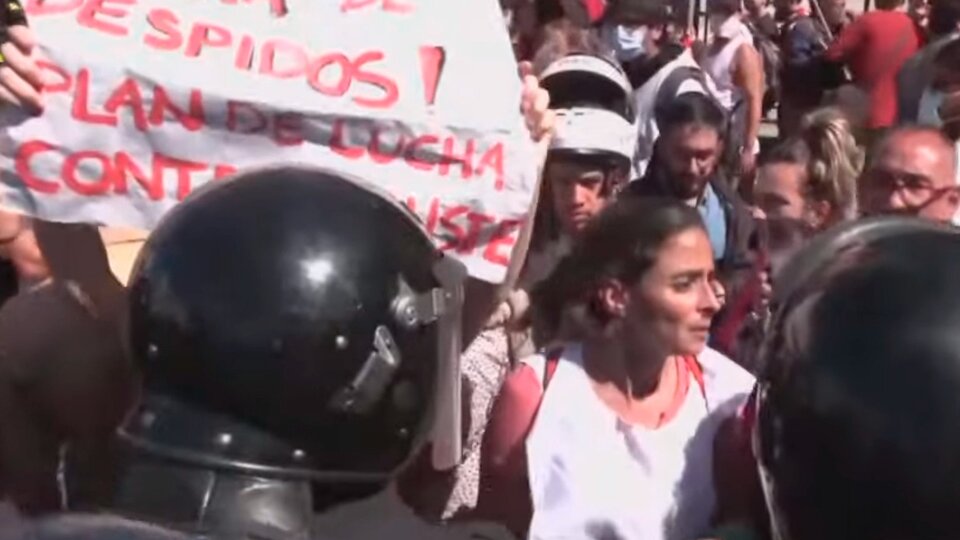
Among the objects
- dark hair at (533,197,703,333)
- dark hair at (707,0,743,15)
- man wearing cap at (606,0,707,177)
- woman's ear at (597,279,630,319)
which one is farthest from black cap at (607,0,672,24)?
woman's ear at (597,279,630,319)

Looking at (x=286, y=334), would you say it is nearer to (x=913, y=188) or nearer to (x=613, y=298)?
(x=613, y=298)

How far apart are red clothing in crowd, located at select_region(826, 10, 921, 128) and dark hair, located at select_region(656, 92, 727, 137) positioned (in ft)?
8.80

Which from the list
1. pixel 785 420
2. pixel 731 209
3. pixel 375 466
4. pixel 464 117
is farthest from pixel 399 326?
pixel 731 209

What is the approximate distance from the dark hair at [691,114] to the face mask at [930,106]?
610 millimetres

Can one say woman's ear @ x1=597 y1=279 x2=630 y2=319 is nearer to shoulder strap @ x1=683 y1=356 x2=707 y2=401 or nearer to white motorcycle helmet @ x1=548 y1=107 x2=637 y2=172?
shoulder strap @ x1=683 y1=356 x2=707 y2=401

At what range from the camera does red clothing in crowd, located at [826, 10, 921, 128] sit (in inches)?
371

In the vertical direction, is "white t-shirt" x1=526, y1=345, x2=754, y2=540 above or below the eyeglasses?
below

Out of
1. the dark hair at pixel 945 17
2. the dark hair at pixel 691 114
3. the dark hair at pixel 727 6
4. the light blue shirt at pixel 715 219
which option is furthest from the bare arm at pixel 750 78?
the light blue shirt at pixel 715 219

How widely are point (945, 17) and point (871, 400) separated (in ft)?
21.0

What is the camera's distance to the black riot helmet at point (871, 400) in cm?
223

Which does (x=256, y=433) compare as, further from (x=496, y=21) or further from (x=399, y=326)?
(x=496, y=21)

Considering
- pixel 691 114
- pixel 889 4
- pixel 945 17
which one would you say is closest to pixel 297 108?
pixel 691 114

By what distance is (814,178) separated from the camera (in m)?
5.58

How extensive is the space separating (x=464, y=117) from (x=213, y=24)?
47 cm
